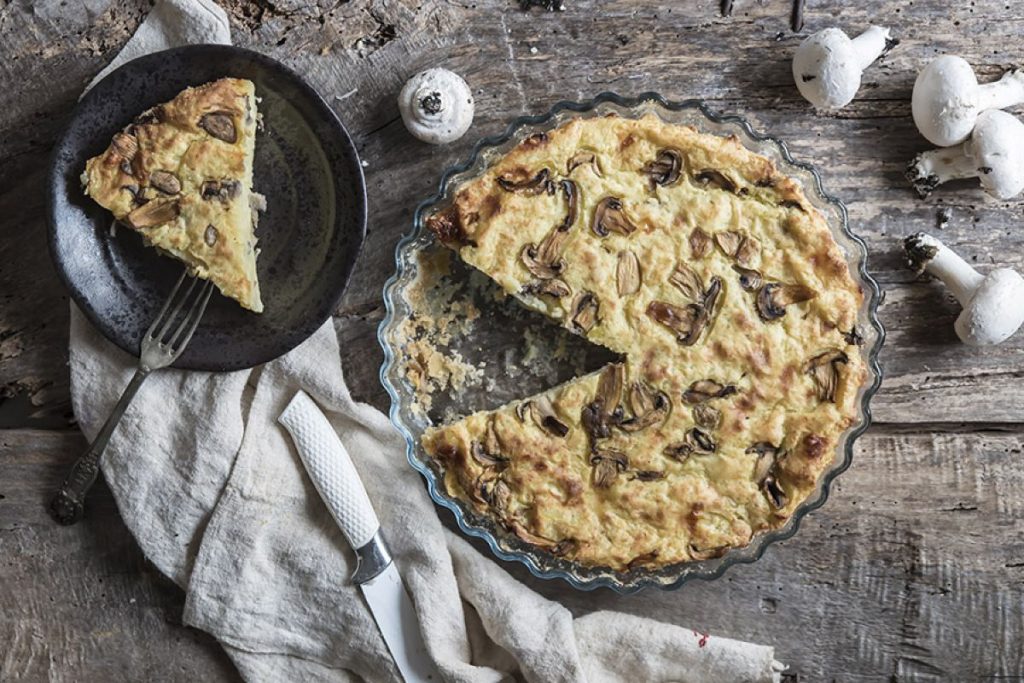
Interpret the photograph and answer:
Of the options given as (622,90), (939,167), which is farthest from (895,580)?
(622,90)

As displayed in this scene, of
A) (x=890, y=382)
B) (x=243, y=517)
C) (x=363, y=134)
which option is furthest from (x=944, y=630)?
(x=363, y=134)

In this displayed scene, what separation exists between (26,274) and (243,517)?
135 centimetres

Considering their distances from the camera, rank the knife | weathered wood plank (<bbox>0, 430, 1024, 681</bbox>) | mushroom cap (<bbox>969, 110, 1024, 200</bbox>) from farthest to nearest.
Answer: weathered wood plank (<bbox>0, 430, 1024, 681</bbox>)
the knife
mushroom cap (<bbox>969, 110, 1024, 200</bbox>)

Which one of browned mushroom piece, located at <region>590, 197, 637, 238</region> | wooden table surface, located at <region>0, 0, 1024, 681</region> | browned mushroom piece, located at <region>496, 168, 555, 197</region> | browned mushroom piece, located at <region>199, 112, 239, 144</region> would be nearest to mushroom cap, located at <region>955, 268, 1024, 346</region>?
wooden table surface, located at <region>0, 0, 1024, 681</region>

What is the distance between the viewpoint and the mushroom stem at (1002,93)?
364cm

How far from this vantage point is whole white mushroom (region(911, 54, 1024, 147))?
3555mm

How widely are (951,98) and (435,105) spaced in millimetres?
1929

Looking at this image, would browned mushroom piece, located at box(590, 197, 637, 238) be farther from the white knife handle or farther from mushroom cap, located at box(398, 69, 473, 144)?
the white knife handle

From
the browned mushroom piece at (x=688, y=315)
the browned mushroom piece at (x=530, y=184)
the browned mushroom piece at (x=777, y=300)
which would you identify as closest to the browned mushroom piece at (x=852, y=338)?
the browned mushroom piece at (x=777, y=300)

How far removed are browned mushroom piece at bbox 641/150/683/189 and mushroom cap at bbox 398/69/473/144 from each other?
30.4 inches

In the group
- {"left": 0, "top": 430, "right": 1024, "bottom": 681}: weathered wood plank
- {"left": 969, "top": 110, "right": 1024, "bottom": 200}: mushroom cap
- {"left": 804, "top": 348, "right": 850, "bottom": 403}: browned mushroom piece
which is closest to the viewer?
{"left": 804, "top": 348, "right": 850, "bottom": 403}: browned mushroom piece

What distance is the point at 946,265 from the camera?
366 centimetres

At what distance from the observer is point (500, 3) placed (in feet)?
12.6

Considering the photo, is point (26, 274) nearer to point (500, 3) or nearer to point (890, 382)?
point (500, 3)
